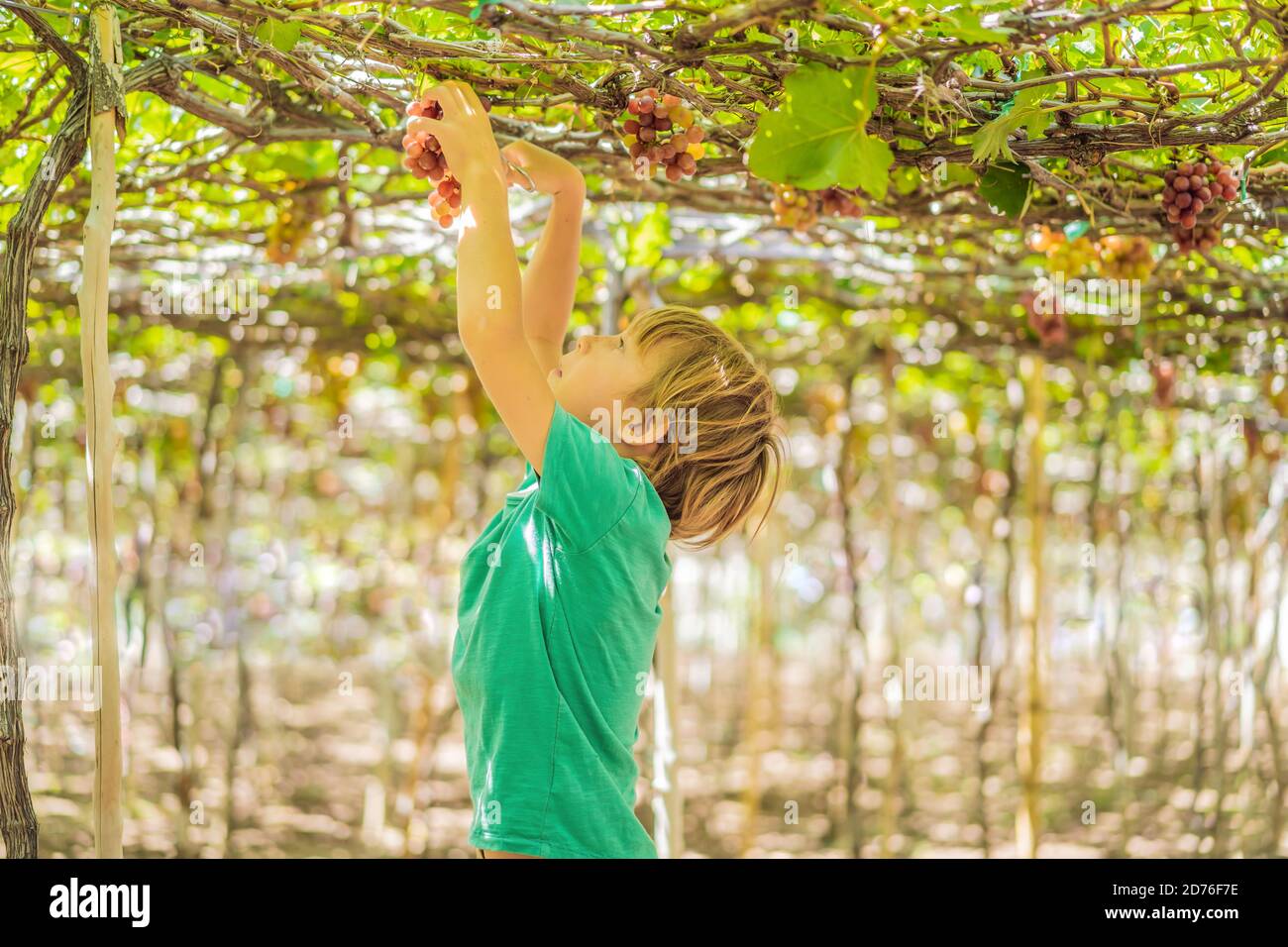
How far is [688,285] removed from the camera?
413cm

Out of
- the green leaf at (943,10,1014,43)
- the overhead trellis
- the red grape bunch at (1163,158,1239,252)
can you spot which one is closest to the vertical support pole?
the overhead trellis

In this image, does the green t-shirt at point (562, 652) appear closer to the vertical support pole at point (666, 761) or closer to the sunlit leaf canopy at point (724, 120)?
the sunlit leaf canopy at point (724, 120)

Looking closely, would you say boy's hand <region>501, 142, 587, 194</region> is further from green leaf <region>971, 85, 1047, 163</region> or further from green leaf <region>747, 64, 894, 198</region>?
green leaf <region>971, 85, 1047, 163</region>

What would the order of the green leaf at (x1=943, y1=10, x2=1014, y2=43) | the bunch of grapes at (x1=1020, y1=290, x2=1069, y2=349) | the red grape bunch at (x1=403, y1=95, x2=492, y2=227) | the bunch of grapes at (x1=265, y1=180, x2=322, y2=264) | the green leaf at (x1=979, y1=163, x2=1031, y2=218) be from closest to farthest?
the green leaf at (x1=943, y1=10, x2=1014, y2=43) → the red grape bunch at (x1=403, y1=95, x2=492, y2=227) → the green leaf at (x1=979, y1=163, x2=1031, y2=218) → the bunch of grapes at (x1=265, y1=180, x2=322, y2=264) → the bunch of grapes at (x1=1020, y1=290, x2=1069, y2=349)

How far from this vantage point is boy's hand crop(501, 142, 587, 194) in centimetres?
172

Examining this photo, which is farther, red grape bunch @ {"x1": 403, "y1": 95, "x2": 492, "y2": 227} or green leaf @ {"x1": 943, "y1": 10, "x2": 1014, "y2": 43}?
red grape bunch @ {"x1": 403, "y1": 95, "x2": 492, "y2": 227}

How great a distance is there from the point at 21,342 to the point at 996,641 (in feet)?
38.5

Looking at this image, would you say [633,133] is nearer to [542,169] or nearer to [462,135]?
[542,169]

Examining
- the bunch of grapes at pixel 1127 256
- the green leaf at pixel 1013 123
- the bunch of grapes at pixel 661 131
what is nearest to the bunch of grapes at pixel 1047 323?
the bunch of grapes at pixel 1127 256

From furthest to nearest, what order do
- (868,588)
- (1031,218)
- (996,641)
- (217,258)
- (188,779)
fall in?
(996,641) < (868,588) < (188,779) < (217,258) < (1031,218)

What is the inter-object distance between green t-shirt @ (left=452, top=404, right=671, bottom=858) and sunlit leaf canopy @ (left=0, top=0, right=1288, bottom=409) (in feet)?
1.59

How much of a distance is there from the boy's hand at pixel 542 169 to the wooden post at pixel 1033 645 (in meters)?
3.01
